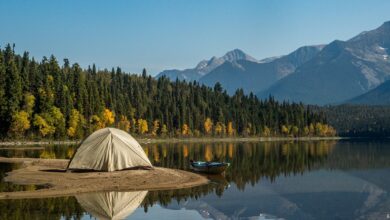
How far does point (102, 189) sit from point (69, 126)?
115m

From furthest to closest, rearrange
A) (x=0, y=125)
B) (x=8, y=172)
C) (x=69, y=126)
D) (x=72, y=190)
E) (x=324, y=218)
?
(x=69, y=126), (x=0, y=125), (x=8, y=172), (x=72, y=190), (x=324, y=218)

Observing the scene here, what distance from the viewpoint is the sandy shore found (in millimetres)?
44969

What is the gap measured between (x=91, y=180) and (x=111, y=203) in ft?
37.4

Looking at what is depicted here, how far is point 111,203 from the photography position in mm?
A: 39812

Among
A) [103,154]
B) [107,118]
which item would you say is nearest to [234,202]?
[103,154]

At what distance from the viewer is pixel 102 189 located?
46.1m

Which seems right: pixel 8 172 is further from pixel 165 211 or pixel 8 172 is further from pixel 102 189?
pixel 165 211

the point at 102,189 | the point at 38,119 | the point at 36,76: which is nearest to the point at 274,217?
the point at 102,189

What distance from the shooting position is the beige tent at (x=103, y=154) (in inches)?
2242

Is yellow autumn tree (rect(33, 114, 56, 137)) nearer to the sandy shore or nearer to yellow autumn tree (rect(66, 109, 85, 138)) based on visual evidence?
yellow autumn tree (rect(66, 109, 85, 138))

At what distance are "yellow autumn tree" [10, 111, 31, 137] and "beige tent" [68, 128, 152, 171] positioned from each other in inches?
3507

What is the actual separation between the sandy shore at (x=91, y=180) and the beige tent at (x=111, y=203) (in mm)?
2139

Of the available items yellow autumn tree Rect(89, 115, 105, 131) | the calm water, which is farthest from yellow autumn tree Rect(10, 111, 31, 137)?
the calm water

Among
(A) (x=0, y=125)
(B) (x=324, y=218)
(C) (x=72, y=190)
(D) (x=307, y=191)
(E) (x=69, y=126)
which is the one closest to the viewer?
(B) (x=324, y=218)
